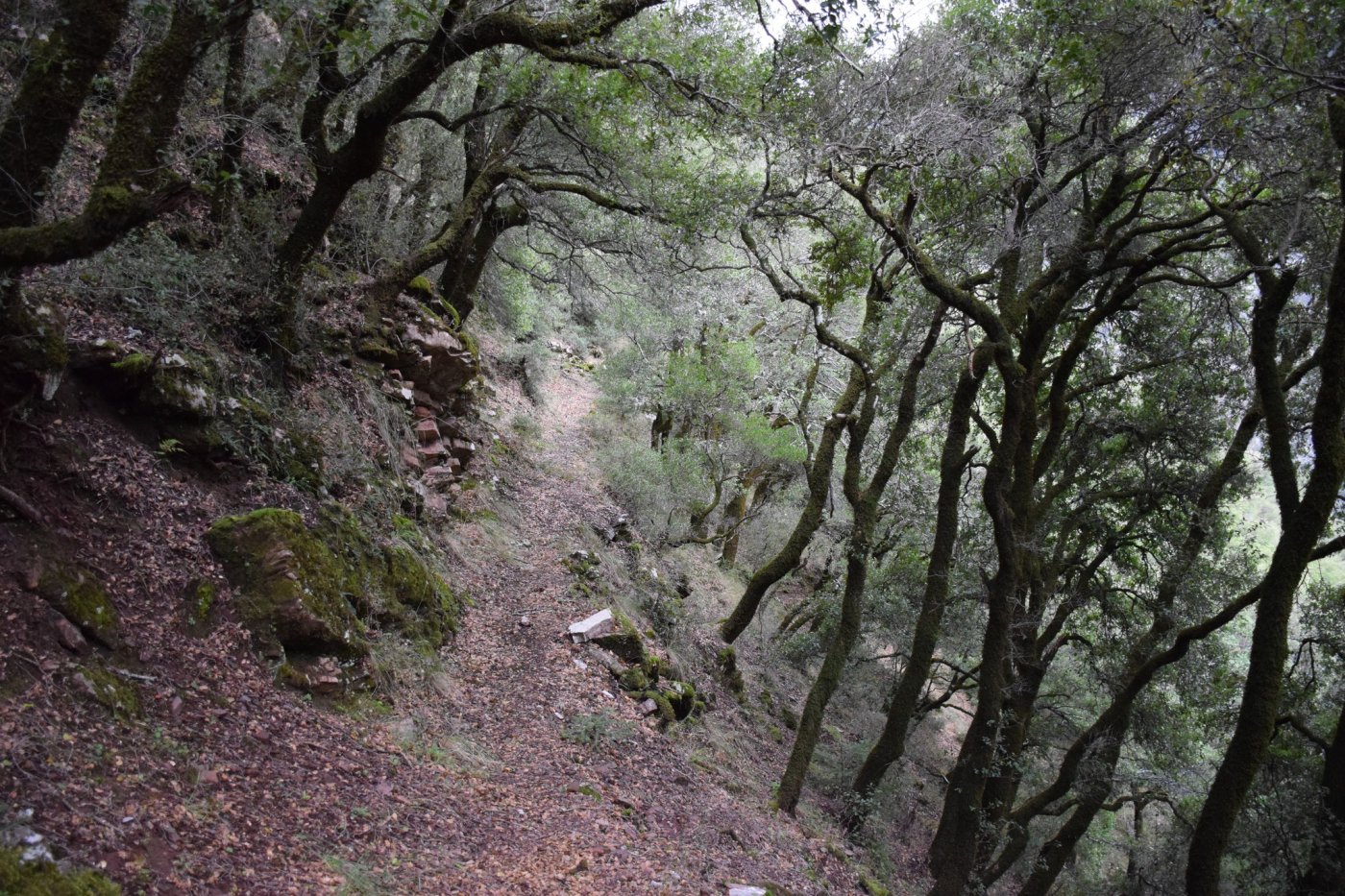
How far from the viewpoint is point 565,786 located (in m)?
6.67

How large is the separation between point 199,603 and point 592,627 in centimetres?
484

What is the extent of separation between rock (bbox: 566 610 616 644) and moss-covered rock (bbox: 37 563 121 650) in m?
5.27

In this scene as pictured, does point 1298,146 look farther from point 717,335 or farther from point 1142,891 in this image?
point 717,335

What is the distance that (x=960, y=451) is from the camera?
9.04 metres

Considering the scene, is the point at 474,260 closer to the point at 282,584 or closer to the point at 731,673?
the point at 731,673

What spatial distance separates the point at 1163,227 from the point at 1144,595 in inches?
222

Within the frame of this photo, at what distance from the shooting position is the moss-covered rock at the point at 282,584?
5.55 meters

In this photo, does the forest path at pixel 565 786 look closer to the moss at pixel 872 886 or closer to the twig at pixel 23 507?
the moss at pixel 872 886

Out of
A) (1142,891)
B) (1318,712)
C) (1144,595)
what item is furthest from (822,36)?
(1142,891)

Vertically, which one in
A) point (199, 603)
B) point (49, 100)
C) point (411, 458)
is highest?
point (49, 100)

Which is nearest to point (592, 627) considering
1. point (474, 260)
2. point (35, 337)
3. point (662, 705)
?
point (662, 705)

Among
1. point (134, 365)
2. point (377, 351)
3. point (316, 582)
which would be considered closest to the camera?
point (134, 365)

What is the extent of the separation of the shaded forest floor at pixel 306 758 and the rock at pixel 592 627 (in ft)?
0.89

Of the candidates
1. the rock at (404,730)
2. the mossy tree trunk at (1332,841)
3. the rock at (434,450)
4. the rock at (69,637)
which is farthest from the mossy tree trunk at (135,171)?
the mossy tree trunk at (1332,841)
